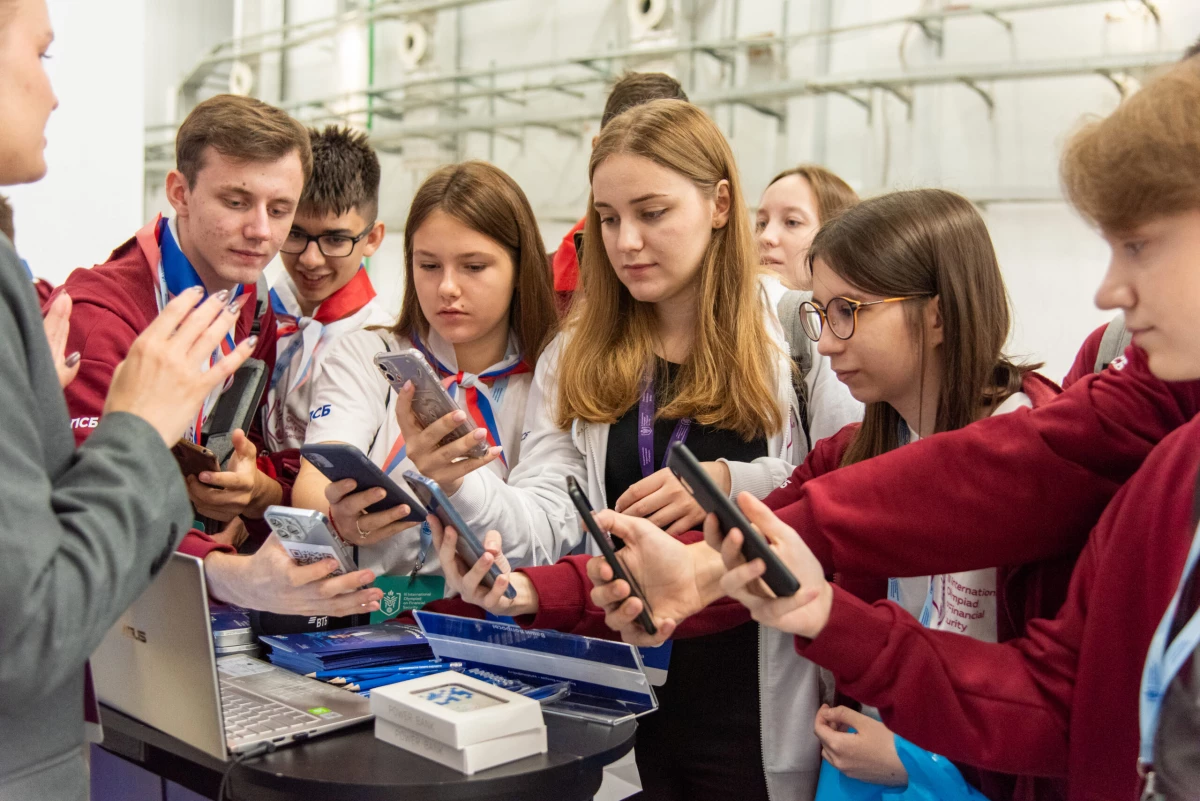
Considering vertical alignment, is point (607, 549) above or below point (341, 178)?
below

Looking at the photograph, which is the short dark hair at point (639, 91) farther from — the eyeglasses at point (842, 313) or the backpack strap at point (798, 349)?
the eyeglasses at point (842, 313)

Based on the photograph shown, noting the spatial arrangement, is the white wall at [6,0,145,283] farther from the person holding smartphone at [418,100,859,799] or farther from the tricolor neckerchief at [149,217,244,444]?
the person holding smartphone at [418,100,859,799]

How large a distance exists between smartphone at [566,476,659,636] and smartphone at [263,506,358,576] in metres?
0.36

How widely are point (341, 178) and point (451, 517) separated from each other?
1.45m

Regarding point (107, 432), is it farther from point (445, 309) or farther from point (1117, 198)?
point (445, 309)

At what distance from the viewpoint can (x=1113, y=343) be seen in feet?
5.77

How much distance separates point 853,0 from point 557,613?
10.5 feet

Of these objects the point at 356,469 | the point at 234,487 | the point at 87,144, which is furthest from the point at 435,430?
the point at 87,144

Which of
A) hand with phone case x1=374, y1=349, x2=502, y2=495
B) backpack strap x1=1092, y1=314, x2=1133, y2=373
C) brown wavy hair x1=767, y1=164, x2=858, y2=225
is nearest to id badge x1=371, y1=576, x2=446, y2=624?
hand with phone case x1=374, y1=349, x2=502, y2=495

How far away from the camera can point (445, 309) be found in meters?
2.22

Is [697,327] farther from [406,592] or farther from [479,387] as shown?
[406,592]

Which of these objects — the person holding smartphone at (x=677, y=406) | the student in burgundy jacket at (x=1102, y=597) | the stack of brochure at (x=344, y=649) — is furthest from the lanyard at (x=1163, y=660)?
the stack of brochure at (x=344, y=649)

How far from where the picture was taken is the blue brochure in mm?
1493

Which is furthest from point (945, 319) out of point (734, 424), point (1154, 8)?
point (1154, 8)
